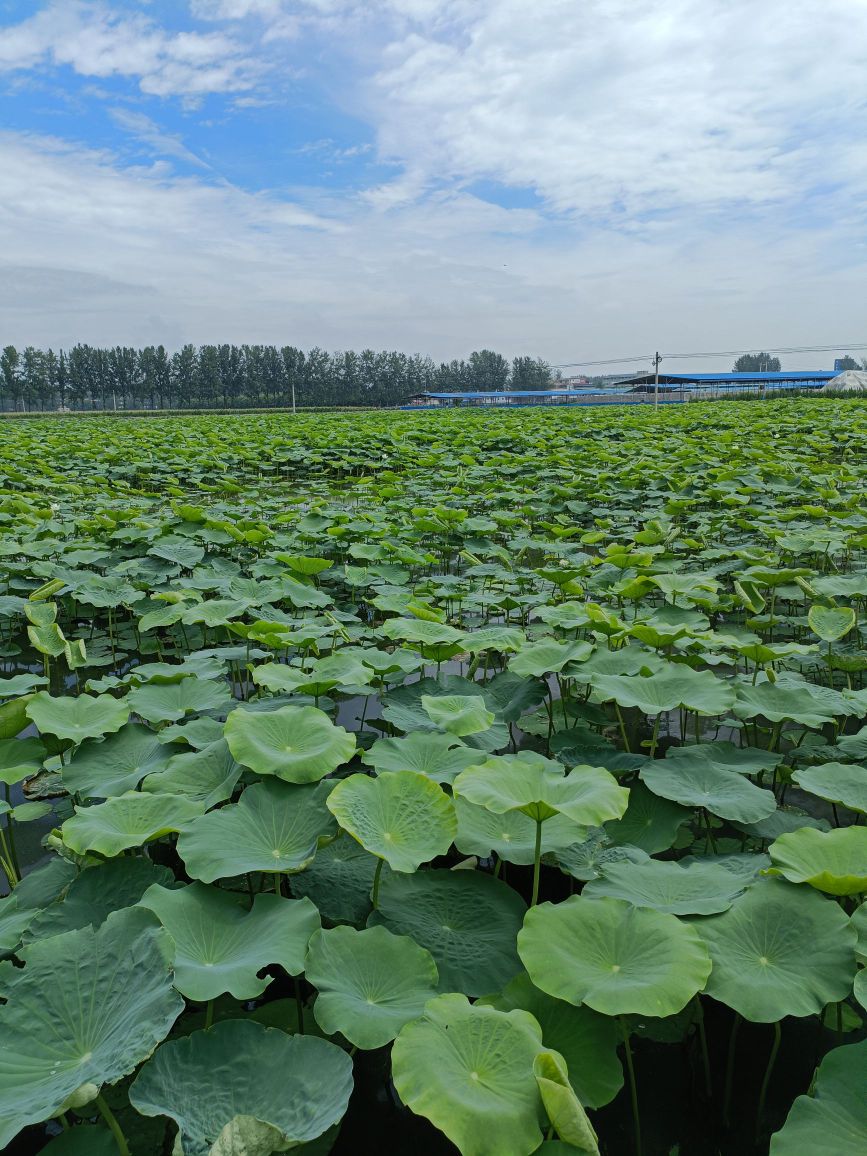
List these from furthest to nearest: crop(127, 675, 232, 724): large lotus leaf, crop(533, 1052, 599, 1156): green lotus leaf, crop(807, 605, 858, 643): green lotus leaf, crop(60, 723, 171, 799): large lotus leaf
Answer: crop(807, 605, 858, 643): green lotus leaf, crop(127, 675, 232, 724): large lotus leaf, crop(60, 723, 171, 799): large lotus leaf, crop(533, 1052, 599, 1156): green lotus leaf

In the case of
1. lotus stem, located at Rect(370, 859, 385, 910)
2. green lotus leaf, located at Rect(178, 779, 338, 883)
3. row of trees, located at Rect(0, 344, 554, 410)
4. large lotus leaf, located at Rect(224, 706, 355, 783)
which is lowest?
lotus stem, located at Rect(370, 859, 385, 910)

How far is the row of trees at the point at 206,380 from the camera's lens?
215ft

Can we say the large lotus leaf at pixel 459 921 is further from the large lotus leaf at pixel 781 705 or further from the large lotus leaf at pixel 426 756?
the large lotus leaf at pixel 781 705

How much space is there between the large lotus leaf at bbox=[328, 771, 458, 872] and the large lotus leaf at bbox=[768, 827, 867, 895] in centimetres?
64

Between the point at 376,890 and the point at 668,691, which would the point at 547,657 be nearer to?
the point at 668,691

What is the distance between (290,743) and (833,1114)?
126 cm

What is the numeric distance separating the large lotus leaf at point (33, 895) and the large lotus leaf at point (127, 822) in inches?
5.5

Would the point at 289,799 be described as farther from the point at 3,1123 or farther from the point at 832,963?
the point at 832,963

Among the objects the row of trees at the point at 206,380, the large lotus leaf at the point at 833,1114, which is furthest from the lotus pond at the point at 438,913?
the row of trees at the point at 206,380

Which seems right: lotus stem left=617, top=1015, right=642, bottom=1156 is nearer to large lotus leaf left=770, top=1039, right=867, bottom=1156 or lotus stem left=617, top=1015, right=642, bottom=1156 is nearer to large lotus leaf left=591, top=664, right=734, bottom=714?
large lotus leaf left=770, top=1039, right=867, bottom=1156

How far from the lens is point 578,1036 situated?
1.19m

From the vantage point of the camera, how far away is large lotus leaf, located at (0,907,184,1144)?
95cm

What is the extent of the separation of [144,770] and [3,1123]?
105 cm

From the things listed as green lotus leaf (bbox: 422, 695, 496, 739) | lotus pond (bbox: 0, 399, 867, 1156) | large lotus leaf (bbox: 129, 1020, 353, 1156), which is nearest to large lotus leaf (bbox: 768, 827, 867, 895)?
lotus pond (bbox: 0, 399, 867, 1156)
